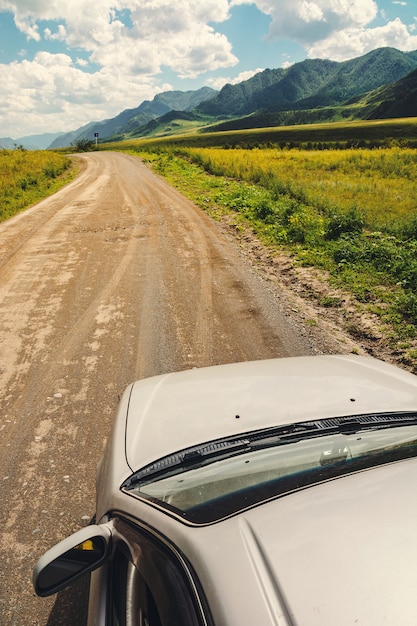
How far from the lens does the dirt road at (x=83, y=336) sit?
304cm

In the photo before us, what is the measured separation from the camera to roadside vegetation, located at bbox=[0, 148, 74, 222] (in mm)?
15227

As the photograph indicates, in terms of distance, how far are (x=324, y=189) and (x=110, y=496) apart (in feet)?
53.2

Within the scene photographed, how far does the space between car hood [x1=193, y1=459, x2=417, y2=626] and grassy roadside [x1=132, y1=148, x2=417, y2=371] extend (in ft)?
14.0

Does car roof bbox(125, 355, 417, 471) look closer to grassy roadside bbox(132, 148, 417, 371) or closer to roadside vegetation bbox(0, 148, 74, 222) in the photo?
grassy roadside bbox(132, 148, 417, 371)

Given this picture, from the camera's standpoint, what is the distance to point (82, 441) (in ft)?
12.3

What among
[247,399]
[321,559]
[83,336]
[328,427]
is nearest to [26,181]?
[83,336]

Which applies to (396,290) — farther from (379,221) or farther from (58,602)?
(58,602)

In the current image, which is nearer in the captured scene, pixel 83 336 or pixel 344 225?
pixel 83 336

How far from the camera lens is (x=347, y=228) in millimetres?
9867

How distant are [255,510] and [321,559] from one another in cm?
31

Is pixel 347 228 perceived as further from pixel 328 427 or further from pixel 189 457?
pixel 189 457

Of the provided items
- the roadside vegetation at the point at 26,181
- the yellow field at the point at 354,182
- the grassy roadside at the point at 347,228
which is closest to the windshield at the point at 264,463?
the grassy roadside at the point at 347,228

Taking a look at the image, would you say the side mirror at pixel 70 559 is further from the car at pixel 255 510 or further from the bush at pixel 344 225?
the bush at pixel 344 225

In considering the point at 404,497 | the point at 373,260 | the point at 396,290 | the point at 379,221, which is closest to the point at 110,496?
the point at 404,497
